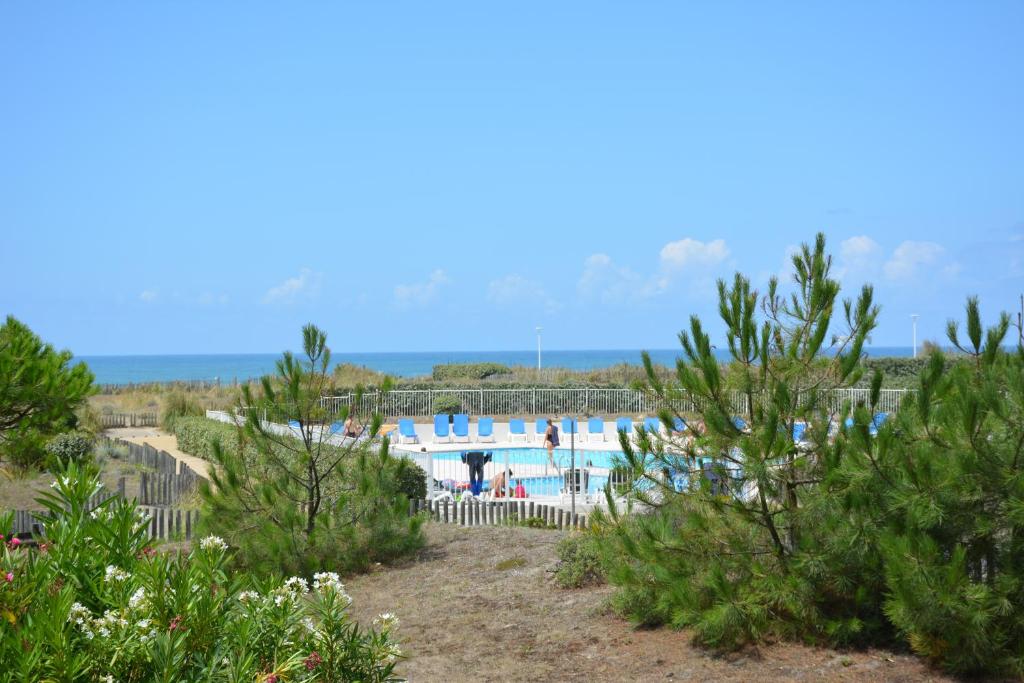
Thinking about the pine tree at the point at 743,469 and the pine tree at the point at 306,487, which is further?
the pine tree at the point at 306,487

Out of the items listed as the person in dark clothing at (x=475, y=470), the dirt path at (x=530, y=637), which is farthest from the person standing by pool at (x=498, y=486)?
the dirt path at (x=530, y=637)

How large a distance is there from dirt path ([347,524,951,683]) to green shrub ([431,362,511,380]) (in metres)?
39.3

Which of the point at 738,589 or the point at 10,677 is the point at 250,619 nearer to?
the point at 10,677

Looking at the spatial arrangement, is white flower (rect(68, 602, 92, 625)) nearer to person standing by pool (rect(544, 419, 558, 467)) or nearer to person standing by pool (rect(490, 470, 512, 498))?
person standing by pool (rect(490, 470, 512, 498))

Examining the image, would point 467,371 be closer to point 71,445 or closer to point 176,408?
point 176,408

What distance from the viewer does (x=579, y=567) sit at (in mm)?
9953

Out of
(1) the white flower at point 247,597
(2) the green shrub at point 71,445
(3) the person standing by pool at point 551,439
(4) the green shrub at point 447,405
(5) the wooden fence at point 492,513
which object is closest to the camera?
(1) the white flower at point 247,597

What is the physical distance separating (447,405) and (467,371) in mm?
Answer: 13872

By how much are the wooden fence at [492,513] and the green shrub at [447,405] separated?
77.5 feet

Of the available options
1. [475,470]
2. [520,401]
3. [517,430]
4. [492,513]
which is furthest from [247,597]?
[520,401]

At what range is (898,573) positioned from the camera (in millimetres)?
6629

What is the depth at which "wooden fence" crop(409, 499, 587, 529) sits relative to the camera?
14117 mm

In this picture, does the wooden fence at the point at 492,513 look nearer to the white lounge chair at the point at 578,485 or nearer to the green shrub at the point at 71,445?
the white lounge chair at the point at 578,485

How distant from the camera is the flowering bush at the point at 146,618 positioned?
3564mm
